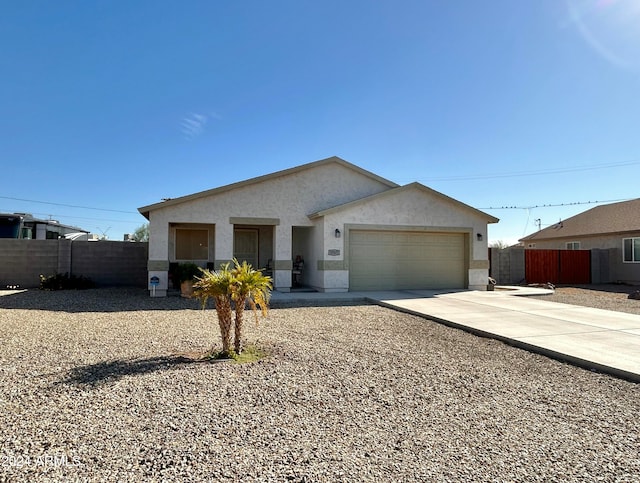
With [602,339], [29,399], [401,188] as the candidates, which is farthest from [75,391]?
[401,188]

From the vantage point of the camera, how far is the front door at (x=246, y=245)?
17.0 m

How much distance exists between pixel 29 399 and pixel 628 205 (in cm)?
3056

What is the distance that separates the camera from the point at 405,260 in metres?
15.8

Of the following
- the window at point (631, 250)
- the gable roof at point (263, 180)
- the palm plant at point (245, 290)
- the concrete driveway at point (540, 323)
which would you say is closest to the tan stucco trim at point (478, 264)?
the concrete driveway at point (540, 323)

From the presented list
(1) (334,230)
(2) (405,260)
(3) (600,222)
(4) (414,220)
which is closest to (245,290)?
(1) (334,230)

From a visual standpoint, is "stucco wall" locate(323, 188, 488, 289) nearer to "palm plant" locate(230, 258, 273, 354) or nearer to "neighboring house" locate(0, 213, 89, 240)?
"palm plant" locate(230, 258, 273, 354)

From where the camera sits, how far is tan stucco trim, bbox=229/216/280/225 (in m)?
14.8

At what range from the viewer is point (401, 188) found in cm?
1537

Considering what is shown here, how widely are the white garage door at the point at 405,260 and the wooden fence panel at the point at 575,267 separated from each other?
28.4 feet

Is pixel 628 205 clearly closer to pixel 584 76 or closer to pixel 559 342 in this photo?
pixel 584 76

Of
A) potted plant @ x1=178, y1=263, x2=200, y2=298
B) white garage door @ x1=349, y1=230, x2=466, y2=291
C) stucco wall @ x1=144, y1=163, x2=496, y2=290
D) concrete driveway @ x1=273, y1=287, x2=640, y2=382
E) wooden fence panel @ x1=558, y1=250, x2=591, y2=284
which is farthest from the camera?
wooden fence panel @ x1=558, y1=250, x2=591, y2=284

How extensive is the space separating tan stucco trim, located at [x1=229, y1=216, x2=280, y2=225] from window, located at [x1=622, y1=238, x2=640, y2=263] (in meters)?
19.7

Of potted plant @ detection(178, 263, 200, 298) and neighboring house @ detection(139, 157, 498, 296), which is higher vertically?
neighboring house @ detection(139, 157, 498, 296)

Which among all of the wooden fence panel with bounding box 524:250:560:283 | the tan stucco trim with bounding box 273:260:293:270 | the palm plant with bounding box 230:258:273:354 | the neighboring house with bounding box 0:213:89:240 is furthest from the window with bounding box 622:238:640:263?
the neighboring house with bounding box 0:213:89:240
